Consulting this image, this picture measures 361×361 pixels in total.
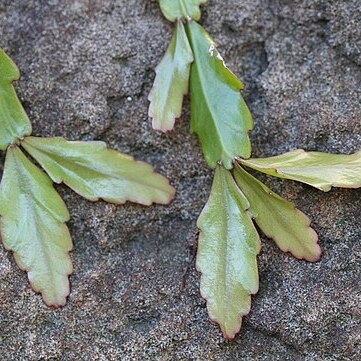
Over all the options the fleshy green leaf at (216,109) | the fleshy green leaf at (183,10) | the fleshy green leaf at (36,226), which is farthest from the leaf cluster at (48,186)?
the fleshy green leaf at (183,10)

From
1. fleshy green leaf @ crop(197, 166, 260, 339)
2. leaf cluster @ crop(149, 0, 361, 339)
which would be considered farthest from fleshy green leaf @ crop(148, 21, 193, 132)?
fleshy green leaf @ crop(197, 166, 260, 339)

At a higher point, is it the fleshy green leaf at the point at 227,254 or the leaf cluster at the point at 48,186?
the leaf cluster at the point at 48,186

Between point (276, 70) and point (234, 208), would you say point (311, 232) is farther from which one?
point (276, 70)

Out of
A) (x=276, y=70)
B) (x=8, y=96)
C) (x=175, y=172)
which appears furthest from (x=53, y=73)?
(x=276, y=70)

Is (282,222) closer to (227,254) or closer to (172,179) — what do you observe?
(227,254)

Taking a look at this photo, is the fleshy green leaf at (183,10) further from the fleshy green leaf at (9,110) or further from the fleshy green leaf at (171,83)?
the fleshy green leaf at (9,110)

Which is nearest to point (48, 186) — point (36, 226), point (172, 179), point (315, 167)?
point (36, 226)

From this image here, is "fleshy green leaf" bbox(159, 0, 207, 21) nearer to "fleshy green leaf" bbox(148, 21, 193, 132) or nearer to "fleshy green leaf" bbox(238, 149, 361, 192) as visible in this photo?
"fleshy green leaf" bbox(148, 21, 193, 132)
